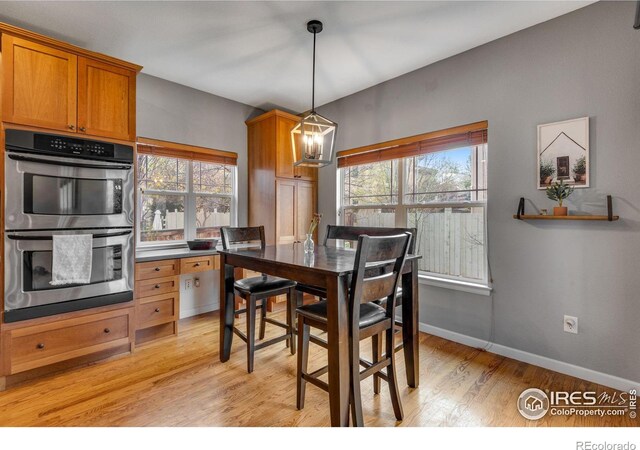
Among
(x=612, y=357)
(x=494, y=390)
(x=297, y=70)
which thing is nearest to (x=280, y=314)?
(x=494, y=390)

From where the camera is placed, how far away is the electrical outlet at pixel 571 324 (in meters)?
2.22

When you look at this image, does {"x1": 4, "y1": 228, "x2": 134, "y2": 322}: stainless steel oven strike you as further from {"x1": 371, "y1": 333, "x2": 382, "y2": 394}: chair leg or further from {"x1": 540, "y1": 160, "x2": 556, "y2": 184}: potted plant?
{"x1": 540, "y1": 160, "x2": 556, "y2": 184}: potted plant

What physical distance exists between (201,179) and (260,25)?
193cm

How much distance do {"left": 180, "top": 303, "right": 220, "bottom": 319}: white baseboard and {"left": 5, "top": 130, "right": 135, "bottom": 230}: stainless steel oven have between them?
4.52 ft

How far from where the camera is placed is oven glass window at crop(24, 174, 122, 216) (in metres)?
2.15

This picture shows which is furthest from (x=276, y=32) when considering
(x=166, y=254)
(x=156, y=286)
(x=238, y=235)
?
(x=156, y=286)

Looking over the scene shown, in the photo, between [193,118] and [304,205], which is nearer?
[193,118]

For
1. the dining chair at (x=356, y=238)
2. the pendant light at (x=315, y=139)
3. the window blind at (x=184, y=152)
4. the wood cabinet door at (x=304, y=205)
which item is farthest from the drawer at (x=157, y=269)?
the pendant light at (x=315, y=139)

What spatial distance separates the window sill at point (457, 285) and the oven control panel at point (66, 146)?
2.92 meters

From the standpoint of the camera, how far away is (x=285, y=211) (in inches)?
150

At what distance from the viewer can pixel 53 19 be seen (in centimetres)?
230

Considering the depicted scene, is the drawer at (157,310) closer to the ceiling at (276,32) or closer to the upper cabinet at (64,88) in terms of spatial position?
the upper cabinet at (64,88)

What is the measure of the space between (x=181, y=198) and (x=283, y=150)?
1.33m

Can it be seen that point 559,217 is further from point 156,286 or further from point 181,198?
point 181,198
